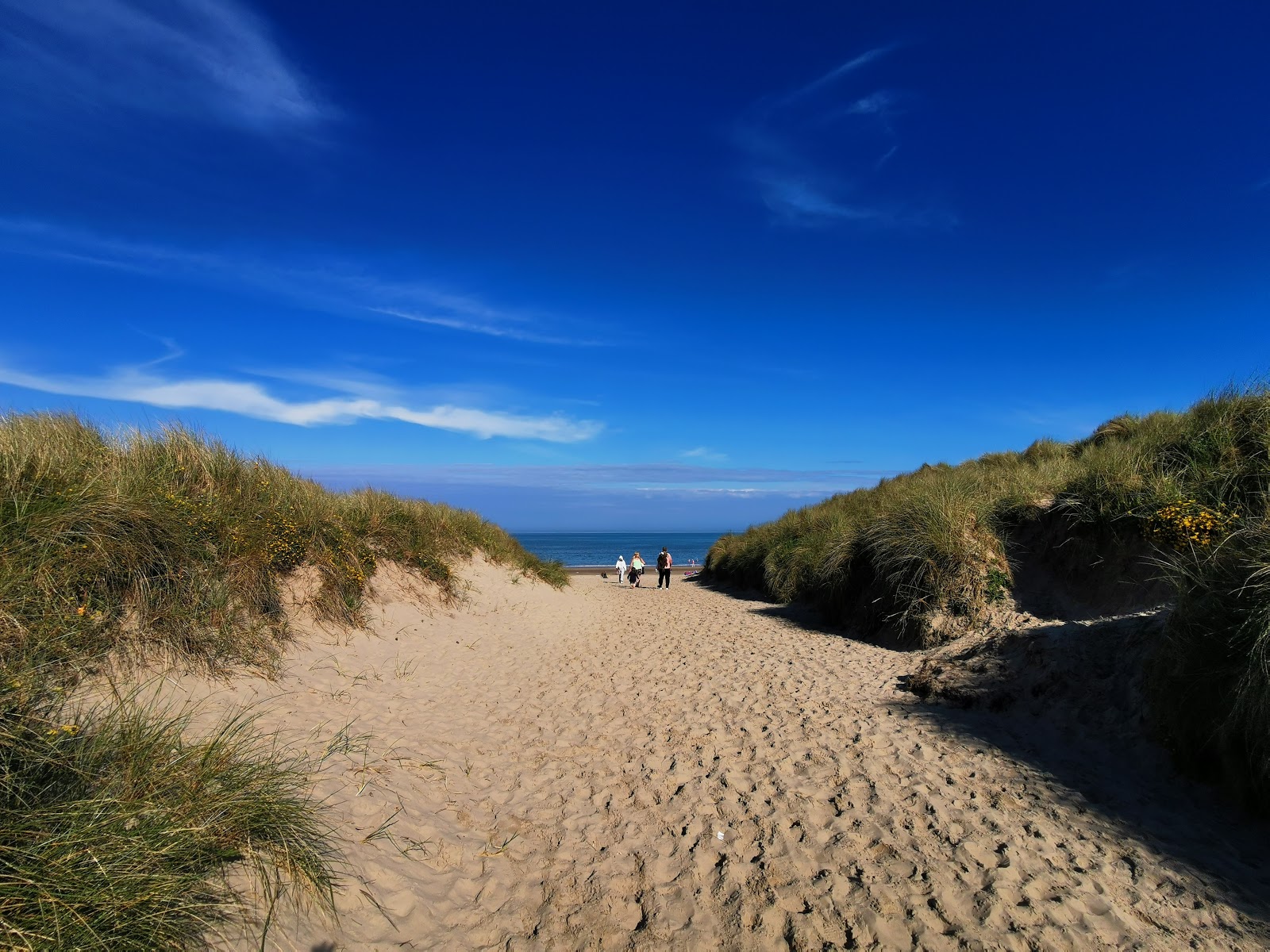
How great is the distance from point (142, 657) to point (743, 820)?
17.2 ft

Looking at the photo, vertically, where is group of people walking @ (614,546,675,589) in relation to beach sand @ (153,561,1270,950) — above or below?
above

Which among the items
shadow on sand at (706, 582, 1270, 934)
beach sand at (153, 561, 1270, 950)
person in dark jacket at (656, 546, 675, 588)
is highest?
person in dark jacket at (656, 546, 675, 588)

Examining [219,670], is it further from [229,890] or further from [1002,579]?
[1002,579]

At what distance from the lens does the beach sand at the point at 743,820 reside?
3.52 metres

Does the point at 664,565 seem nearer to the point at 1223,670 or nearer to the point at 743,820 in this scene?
the point at 743,820

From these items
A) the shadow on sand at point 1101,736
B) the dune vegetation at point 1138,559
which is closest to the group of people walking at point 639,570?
the dune vegetation at point 1138,559

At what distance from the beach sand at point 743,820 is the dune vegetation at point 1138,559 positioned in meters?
0.73

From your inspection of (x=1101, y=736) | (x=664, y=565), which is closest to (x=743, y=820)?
(x=1101, y=736)

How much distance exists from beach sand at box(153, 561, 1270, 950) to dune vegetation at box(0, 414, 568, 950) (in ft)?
1.48

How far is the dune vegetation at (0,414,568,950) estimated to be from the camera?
8.24 ft

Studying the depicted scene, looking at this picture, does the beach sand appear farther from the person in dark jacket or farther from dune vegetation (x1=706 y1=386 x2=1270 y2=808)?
the person in dark jacket

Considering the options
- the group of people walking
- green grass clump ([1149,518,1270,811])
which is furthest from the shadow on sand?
the group of people walking

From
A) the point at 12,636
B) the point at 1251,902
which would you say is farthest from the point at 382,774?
the point at 1251,902

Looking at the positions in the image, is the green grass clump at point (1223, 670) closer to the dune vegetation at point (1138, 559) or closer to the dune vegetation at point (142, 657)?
the dune vegetation at point (1138, 559)
